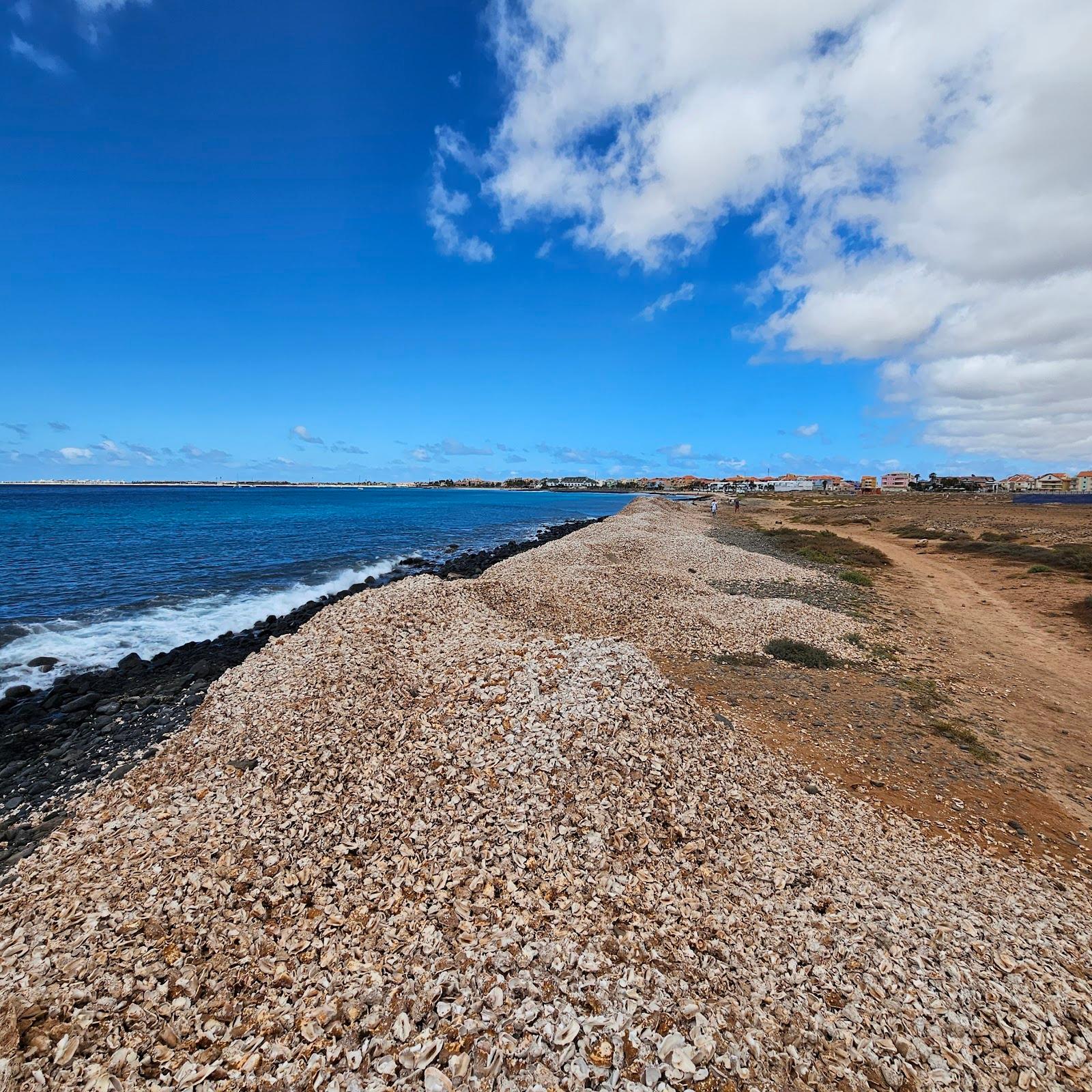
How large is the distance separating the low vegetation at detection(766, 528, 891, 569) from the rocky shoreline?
3052 centimetres

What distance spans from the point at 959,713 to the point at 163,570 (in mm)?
39180

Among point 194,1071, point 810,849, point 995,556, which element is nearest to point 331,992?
point 194,1071

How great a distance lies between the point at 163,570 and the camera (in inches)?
1232

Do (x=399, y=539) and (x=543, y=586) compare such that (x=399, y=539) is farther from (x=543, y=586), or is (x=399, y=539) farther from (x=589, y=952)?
(x=589, y=952)

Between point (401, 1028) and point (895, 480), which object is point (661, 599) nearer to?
point (401, 1028)

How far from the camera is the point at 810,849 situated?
22.8 ft

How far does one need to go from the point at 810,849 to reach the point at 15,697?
1915cm

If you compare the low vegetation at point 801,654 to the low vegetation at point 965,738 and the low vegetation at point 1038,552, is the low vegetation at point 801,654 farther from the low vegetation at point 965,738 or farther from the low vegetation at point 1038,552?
the low vegetation at point 1038,552

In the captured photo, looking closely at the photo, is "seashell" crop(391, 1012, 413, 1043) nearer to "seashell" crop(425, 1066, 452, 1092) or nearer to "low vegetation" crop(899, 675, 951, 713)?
"seashell" crop(425, 1066, 452, 1092)

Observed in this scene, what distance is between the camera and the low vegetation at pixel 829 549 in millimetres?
30828

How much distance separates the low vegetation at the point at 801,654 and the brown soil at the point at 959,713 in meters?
0.54

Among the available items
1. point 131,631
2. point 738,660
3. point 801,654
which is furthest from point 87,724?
point 801,654

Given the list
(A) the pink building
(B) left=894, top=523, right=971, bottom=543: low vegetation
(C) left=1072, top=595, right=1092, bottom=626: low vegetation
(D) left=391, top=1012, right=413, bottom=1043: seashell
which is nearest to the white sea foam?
(D) left=391, top=1012, right=413, bottom=1043: seashell

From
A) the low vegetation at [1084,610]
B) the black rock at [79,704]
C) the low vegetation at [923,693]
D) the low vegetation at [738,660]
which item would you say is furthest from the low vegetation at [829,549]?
the black rock at [79,704]
